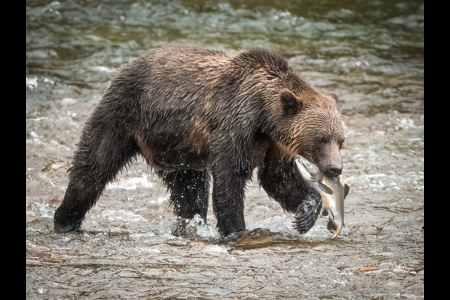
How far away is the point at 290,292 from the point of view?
230 inches

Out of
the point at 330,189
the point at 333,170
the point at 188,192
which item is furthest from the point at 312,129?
the point at 188,192

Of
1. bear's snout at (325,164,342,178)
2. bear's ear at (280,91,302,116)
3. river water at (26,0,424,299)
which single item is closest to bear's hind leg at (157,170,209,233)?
river water at (26,0,424,299)

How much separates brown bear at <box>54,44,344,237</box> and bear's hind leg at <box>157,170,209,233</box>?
132mm

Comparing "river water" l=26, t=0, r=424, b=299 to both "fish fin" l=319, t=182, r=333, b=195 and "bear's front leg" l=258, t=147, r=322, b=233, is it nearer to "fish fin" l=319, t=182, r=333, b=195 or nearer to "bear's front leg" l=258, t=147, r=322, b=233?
"bear's front leg" l=258, t=147, r=322, b=233

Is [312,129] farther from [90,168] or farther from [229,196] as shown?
[90,168]

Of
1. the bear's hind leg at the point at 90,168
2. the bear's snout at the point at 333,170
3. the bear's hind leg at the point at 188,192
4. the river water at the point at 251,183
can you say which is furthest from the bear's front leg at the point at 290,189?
the bear's hind leg at the point at 90,168

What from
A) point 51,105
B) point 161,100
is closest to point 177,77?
point 161,100

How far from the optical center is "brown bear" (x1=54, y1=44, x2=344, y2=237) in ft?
23.5

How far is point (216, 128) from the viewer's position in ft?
23.9

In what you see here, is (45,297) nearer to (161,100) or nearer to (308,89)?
(161,100)

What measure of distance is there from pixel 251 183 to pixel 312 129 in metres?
3.10

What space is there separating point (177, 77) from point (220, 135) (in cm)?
91

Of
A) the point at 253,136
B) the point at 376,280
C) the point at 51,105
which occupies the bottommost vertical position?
the point at 51,105

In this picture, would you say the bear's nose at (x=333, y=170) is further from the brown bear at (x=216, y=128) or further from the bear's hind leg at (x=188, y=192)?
the bear's hind leg at (x=188, y=192)
